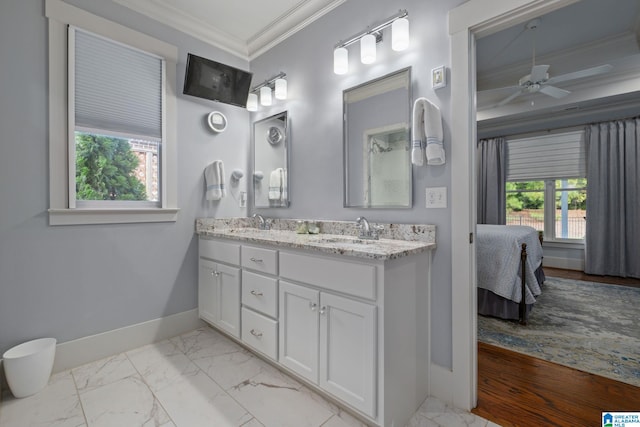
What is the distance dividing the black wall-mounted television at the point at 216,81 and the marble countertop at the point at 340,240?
1117 mm

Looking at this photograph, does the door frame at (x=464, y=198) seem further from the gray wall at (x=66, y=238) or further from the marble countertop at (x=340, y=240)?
the gray wall at (x=66, y=238)

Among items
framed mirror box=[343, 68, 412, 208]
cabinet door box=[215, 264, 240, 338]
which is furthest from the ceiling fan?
cabinet door box=[215, 264, 240, 338]

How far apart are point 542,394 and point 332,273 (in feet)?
4.74

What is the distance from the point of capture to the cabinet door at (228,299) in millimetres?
2102

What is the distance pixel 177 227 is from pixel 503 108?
4.95 metres

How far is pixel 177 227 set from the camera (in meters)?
2.50

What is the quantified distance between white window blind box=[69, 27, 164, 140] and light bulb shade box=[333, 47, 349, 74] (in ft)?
4.80

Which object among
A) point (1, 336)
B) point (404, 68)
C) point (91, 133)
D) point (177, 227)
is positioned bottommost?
point (1, 336)

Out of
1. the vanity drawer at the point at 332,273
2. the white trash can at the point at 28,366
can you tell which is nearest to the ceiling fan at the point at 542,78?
the vanity drawer at the point at 332,273

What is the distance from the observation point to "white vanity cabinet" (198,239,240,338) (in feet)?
6.96

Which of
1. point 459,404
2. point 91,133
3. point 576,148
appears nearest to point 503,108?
point 576,148

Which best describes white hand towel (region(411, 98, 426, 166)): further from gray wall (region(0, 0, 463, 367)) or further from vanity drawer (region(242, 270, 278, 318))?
vanity drawer (region(242, 270, 278, 318))

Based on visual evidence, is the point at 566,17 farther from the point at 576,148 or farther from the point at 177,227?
the point at 177,227
